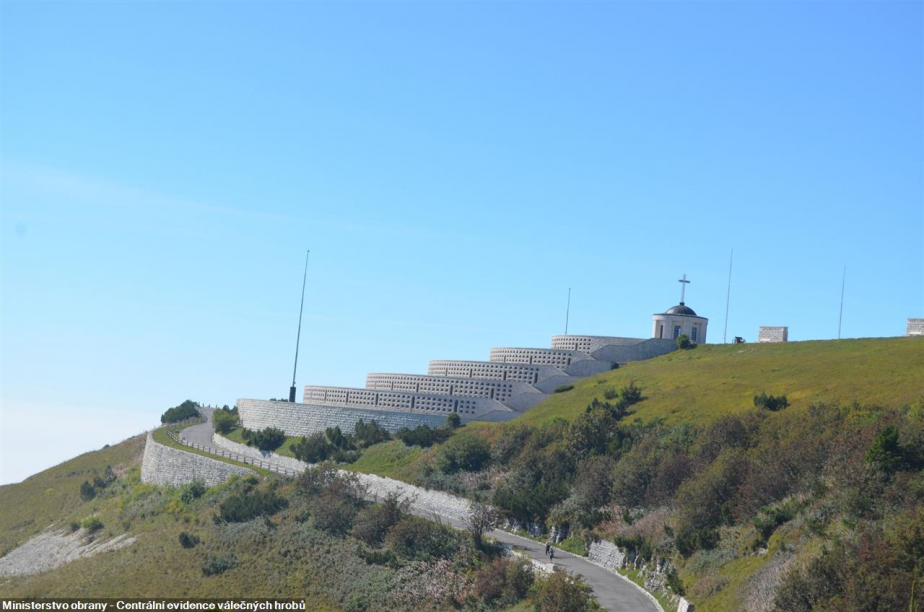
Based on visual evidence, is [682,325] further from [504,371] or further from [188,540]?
[188,540]

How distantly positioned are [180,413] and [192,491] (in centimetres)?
3650

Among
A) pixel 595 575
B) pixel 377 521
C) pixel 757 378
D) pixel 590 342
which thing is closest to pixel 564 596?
pixel 595 575

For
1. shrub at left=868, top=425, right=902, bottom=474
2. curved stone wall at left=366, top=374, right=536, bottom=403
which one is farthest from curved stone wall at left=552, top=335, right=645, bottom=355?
shrub at left=868, top=425, right=902, bottom=474

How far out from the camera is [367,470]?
64938 millimetres

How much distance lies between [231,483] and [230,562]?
1718cm

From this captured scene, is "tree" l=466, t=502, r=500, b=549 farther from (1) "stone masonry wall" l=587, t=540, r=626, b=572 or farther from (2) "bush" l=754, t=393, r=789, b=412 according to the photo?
(2) "bush" l=754, t=393, r=789, b=412

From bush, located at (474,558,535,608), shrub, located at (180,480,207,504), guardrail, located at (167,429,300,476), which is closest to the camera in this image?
bush, located at (474,558,535,608)

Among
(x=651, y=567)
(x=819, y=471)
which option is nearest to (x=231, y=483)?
(x=651, y=567)

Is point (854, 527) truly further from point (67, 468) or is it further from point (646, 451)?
point (67, 468)

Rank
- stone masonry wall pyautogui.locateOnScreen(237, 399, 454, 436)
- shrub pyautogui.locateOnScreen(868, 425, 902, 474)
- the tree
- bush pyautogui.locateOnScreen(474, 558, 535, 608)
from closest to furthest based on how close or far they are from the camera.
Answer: shrub pyautogui.locateOnScreen(868, 425, 902, 474) < bush pyautogui.locateOnScreen(474, 558, 535, 608) < the tree < stone masonry wall pyautogui.locateOnScreen(237, 399, 454, 436)

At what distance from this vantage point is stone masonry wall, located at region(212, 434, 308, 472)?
226 feet

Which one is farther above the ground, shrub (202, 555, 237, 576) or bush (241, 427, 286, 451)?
bush (241, 427, 286, 451)

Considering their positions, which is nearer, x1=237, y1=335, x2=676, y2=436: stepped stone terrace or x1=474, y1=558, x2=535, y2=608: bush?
x1=474, y1=558, x2=535, y2=608: bush

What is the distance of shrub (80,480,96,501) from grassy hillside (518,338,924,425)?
33.8 meters
